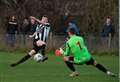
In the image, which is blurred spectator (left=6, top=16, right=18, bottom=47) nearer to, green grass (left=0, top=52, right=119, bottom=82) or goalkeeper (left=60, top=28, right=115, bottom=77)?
green grass (left=0, top=52, right=119, bottom=82)

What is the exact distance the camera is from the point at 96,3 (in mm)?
38125

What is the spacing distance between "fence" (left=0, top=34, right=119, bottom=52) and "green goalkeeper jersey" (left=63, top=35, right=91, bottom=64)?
13385 millimetres

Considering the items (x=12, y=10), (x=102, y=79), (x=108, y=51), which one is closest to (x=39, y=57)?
(x=102, y=79)

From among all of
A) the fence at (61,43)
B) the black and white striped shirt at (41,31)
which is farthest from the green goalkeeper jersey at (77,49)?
the fence at (61,43)

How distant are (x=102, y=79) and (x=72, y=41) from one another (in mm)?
1452

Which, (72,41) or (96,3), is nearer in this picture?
(72,41)

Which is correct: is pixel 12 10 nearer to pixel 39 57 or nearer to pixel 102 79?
pixel 39 57

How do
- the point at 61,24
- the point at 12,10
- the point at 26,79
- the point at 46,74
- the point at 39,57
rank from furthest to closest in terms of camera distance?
the point at 12,10
the point at 61,24
the point at 39,57
the point at 46,74
the point at 26,79

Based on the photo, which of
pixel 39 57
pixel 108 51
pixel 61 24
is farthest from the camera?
pixel 61 24

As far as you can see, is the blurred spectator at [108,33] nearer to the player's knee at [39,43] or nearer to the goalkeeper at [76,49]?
the player's knee at [39,43]

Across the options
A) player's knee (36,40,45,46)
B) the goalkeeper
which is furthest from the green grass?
player's knee (36,40,45,46)

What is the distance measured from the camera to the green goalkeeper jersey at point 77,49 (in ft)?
59.5

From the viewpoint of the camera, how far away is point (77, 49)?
18.2 metres

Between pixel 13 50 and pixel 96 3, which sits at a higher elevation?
pixel 96 3
